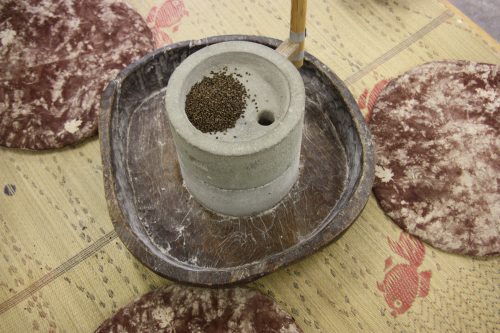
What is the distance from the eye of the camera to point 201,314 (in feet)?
8.05

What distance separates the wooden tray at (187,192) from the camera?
2289mm

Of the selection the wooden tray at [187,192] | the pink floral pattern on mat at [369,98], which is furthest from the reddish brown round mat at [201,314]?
the pink floral pattern on mat at [369,98]

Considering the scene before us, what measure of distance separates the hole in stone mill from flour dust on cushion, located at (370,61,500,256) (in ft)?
3.22

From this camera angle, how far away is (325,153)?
2688 millimetres

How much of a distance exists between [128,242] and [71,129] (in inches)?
45.2

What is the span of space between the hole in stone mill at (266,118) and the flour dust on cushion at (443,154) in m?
0.98

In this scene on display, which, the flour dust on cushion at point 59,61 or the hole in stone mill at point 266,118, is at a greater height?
the hole in stone mill at point 266,118

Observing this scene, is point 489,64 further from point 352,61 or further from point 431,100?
point 352,61

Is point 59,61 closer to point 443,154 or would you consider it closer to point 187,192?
point 187,192

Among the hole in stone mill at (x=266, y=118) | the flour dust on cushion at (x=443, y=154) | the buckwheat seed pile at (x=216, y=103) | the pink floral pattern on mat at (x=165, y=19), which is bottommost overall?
the flour dust on cushion at (x=443, y=154)

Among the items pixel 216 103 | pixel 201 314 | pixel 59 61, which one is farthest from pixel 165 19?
pixel 201 314

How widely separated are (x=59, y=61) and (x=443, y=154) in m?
2.65

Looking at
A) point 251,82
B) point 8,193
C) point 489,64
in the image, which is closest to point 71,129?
point 8,193

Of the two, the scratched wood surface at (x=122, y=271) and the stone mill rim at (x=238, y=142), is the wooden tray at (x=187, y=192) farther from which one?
the stone mill rim at (x=238, y=142)
